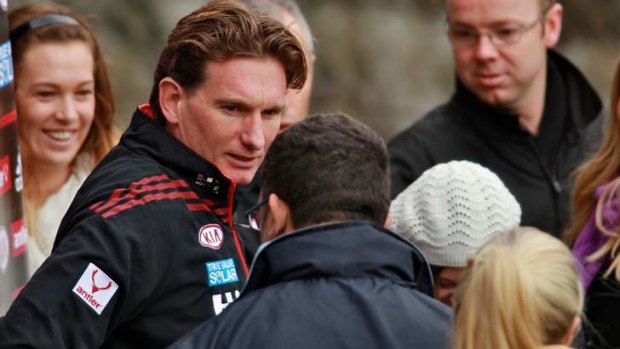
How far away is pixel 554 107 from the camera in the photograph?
6340 mm

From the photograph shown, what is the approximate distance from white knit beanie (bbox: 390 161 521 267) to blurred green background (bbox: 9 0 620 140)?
4.51 meters

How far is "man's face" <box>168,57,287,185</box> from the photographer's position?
424cm

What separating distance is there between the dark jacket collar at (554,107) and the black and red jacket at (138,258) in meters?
2.06

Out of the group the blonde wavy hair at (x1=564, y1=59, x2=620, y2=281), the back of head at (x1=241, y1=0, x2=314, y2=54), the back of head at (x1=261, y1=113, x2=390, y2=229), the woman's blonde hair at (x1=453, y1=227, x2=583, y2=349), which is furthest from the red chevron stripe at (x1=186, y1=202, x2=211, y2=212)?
the back of head at (x1=241, y1=0, x2=314, y2=54)

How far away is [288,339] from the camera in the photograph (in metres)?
3.42

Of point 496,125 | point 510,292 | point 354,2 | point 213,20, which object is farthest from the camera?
point 354,2

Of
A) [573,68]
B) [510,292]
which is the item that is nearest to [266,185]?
[510,292]

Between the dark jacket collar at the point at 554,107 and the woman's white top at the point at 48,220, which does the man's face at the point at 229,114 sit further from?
the dark jacket collar at the point at 554,107

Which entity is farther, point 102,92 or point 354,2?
point 354,2

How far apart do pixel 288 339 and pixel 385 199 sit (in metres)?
0.41

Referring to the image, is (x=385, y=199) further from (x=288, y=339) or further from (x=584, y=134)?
(x=584, y=134)

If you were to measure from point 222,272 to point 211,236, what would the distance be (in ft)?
0.31

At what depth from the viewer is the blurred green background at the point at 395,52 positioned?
9.45 meters

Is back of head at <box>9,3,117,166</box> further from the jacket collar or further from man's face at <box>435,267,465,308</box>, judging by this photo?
man's face at <box>435,267,465,308</box>
